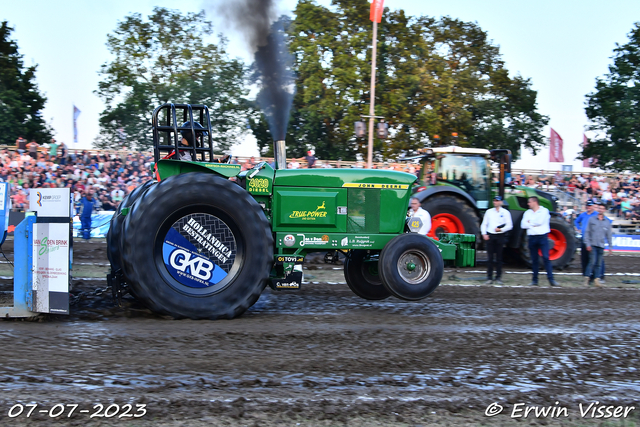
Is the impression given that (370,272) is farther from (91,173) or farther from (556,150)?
(556,150)

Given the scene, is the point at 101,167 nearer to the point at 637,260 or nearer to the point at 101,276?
the point at 101,276

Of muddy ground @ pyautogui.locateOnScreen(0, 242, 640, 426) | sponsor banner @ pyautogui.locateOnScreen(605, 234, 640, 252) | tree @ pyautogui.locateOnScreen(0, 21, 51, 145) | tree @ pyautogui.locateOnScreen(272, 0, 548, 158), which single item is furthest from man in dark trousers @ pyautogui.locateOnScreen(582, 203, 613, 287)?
tree @ pyautogui.locateOnScreen(0, 21, 51, 145)

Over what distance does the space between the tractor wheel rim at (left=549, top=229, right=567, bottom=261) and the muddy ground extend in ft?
19.0

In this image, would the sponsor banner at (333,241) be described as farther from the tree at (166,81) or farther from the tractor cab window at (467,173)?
the tree at (166,81)

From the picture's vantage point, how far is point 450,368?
4.60 meters

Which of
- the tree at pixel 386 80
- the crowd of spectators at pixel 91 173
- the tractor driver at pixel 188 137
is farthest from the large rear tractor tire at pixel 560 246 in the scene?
the tree at pixel 386 80

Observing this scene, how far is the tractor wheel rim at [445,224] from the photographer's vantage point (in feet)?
40.7

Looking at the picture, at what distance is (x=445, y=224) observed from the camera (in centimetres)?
1246

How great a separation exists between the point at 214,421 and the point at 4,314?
10.7 ft

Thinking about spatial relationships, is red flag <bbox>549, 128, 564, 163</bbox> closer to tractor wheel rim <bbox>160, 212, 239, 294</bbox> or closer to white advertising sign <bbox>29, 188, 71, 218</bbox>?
tractor wheel rim <bbox>160, 212, 239, 294</bbox>

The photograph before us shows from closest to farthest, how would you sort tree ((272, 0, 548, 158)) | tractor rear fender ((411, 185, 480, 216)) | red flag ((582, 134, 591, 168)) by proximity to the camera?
tractor rear fender ((411, 185, 480, 216)), tree ((272, 0, 548, 158)), red flag ((582, 134, 591, 168))

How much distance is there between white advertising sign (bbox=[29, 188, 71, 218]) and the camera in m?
5.72

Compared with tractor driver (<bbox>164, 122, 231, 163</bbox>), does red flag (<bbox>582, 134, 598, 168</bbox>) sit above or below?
above

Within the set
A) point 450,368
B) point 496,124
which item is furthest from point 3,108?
point 450,368
